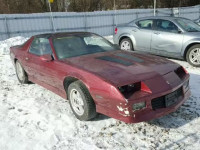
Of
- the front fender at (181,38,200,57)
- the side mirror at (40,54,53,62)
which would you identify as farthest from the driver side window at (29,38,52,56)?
the front fender at (181,38,200,57)

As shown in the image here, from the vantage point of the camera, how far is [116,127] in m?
3.14

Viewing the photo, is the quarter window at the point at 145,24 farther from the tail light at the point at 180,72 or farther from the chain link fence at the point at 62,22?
the chain link fence at the point at 62,22

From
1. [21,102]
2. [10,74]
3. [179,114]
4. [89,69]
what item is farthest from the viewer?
[10,74]

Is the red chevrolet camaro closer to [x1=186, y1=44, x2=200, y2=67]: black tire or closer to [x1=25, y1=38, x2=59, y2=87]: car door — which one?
[x1=25, y1=38, x2=59, y2=87]: car door

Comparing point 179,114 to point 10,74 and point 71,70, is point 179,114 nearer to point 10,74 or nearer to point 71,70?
point 71,70

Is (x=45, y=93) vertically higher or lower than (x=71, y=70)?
lower

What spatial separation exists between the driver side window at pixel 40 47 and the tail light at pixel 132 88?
1.78 meters

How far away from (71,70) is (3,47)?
772 centimetres

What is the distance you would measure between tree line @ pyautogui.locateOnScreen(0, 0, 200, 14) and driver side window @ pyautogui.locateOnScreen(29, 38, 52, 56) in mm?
19009

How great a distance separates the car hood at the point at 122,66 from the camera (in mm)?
2838

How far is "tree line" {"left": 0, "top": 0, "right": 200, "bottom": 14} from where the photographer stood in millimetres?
21547

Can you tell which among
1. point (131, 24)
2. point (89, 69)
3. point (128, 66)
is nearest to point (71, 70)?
point (89, 69)

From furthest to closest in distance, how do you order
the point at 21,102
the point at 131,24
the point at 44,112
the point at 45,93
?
the point at 131,24 < the point at 45,93 < the point at 21,102 < the point at 44,112

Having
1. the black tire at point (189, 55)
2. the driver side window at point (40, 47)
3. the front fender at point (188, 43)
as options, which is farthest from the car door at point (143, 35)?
the driver side window at point (40, 47)
